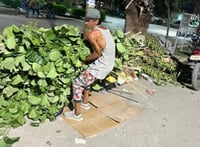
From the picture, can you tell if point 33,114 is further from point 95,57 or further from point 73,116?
point 95,57

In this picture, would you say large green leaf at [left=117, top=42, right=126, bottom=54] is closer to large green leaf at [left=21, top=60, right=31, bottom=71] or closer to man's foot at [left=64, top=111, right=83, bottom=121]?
man's foot at [left=64, top=111, right=83, bottom=121]

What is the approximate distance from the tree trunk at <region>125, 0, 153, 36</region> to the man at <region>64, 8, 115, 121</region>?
3.70 meters

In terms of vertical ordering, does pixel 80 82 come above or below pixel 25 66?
below

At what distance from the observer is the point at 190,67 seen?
693 centimetres

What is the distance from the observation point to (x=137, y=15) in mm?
7523

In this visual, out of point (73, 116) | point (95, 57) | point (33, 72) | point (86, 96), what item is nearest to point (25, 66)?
point (33, 72)

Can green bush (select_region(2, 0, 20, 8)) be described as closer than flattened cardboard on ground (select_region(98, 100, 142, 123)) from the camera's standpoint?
No

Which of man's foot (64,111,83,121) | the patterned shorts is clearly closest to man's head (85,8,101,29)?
the patterned shorts

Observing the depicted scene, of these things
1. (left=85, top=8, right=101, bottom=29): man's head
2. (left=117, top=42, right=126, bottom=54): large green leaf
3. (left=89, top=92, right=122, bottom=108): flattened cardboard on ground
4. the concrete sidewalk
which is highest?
(left=85, top=8, right=101, bottom=29): man's head

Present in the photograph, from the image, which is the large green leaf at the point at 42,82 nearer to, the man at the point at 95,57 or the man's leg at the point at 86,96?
the man at the point at 95,57

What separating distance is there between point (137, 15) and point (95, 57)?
4.03 m

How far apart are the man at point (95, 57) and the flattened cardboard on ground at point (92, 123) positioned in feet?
0.39

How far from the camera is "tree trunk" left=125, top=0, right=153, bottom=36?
7.43m

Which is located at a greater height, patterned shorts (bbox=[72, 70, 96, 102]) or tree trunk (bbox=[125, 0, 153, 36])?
tree trunk (bbox=[125, 0, 153, 36])
